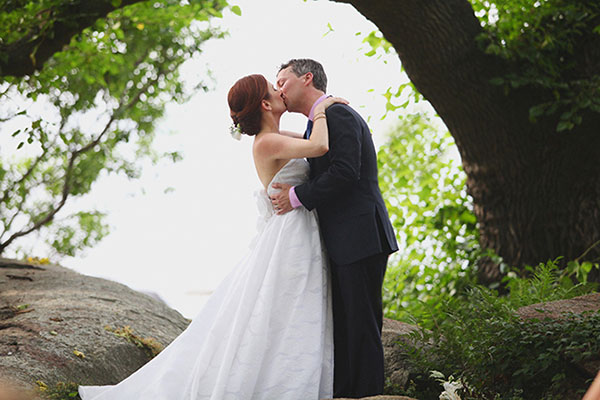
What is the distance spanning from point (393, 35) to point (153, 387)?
3.71 metres

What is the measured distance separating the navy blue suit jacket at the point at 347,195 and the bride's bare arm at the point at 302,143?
78 mm

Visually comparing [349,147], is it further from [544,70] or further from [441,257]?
[441,257]

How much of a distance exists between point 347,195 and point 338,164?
0.24 metres

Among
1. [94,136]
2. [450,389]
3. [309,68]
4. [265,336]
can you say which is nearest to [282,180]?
[309,68]

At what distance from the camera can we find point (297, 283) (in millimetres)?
3588

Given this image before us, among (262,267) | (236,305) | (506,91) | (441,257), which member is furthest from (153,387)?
(441,257)

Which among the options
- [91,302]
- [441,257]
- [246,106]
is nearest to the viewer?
[246,106]

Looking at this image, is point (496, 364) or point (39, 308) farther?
point (39, 308)

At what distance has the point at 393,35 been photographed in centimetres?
576

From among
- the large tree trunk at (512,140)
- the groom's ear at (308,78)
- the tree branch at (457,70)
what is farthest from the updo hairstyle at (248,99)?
the large tree trunk at (512,140)

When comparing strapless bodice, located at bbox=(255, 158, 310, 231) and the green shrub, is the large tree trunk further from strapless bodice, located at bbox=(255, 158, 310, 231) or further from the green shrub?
the green shrub

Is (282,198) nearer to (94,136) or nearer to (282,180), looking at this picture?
(282,180)

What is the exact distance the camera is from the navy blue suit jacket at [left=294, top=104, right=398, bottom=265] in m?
3.53

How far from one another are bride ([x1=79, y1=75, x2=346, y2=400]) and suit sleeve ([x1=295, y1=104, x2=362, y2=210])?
10 centimetres
